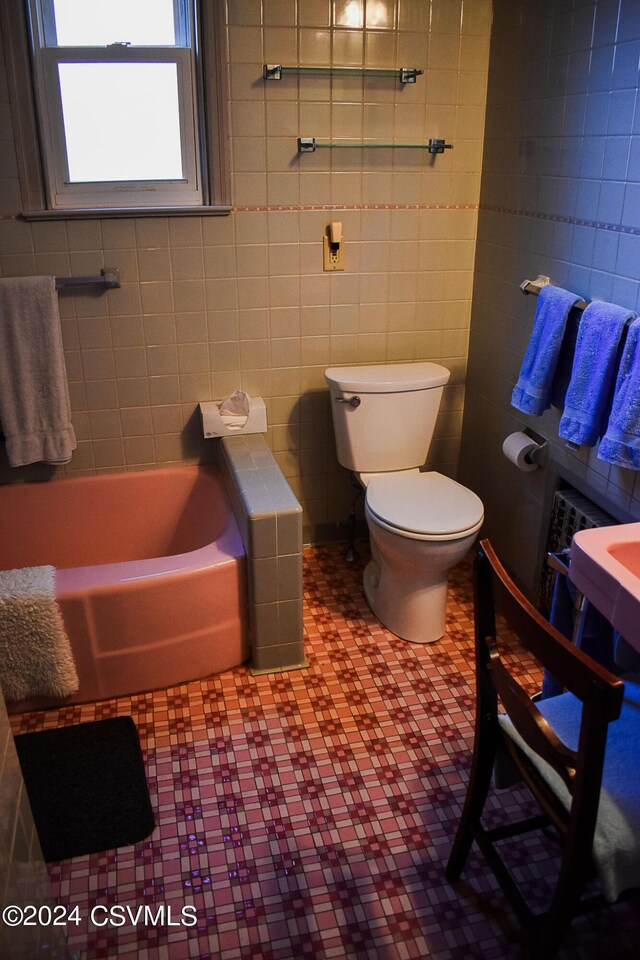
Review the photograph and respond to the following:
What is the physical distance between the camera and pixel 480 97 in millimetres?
2855

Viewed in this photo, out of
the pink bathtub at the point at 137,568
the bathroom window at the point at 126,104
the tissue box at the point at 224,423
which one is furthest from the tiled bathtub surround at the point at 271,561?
the bathroom window at the point at 126,104

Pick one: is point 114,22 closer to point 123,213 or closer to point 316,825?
point 123,213

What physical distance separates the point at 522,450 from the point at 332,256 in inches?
39.3

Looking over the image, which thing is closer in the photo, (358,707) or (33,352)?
(358,707)

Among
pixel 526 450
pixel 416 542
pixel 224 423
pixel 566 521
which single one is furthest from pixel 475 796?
pixel 224 423

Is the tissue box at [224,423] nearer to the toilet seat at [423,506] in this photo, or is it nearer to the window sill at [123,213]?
the toilet seat at [423,506]

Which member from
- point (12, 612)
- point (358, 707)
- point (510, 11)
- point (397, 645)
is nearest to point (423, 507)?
point (397, 645)

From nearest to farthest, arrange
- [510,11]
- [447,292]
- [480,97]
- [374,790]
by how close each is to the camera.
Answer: [374,790] → [510,11] → [480,97] → [447,292]

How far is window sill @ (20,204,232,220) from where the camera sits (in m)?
2.62

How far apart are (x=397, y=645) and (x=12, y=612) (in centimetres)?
125

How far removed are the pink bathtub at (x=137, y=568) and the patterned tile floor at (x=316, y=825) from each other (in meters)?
0.11

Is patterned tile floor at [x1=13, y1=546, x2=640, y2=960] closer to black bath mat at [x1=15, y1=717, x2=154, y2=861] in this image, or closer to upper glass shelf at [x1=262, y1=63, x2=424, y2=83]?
black bath mat at [x1=15, y1=717, x2=154, y2=861]

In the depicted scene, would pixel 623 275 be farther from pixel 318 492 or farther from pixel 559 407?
pixel 318 492

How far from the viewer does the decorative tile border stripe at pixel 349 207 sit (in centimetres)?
282
